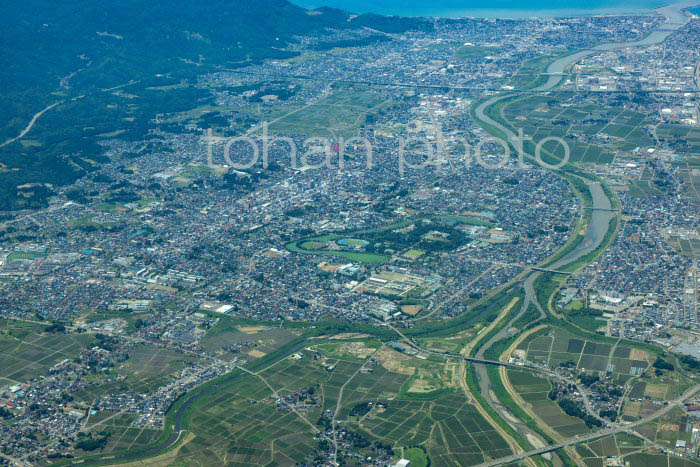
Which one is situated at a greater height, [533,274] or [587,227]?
[587,227]

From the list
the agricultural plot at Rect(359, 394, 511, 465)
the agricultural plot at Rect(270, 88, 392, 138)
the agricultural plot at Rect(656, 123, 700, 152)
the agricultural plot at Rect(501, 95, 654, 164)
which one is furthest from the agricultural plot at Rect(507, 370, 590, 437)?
the agricultural plot at Rect(270, 88, 392, 138)

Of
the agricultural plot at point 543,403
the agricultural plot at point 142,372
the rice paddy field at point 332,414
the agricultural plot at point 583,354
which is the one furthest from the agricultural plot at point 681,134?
the agricultural plot at point 142,372

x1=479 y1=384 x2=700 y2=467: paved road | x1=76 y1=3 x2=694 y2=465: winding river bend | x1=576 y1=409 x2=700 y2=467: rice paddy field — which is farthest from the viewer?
x1=76 y1=3 x2=694 y2=465: winding river bend

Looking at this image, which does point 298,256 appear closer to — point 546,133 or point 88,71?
point 546,133

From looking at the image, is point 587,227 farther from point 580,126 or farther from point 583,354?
point 580,126

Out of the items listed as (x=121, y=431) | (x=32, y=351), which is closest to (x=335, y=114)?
(x=32, y=351)

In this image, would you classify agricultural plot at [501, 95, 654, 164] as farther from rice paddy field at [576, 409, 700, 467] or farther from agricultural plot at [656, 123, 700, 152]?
rice paddy field at [576, 409, 700, 467]
